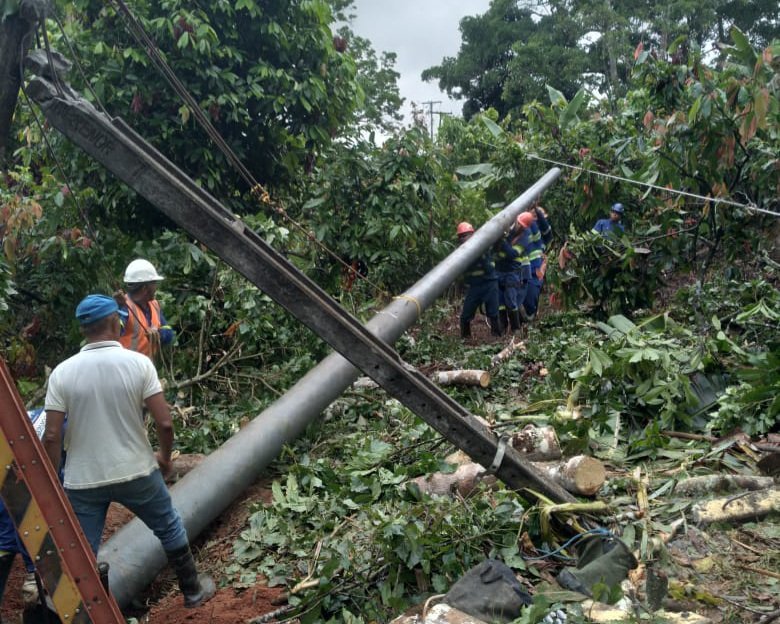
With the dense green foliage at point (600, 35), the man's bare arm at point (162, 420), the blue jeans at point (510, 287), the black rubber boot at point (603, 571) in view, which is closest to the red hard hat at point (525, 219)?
the blue jeans at point (510, 287)

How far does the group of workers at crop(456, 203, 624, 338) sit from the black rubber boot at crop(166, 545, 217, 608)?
17.4ft

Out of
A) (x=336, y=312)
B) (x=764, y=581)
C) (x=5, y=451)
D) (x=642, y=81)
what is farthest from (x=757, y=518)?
(x=642, y=81)

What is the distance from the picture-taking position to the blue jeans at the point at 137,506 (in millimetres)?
3217

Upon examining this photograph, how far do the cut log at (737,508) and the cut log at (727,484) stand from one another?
0.58 ft

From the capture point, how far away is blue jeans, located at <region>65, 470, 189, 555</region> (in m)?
3.22

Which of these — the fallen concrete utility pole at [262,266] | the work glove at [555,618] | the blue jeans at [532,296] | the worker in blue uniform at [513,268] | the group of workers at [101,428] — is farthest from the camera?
the blue jeans at [532,296]

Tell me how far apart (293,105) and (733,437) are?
230 inches

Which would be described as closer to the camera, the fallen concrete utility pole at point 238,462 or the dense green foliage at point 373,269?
the fallen concrete utility pole at point 238,462

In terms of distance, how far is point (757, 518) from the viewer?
349cm

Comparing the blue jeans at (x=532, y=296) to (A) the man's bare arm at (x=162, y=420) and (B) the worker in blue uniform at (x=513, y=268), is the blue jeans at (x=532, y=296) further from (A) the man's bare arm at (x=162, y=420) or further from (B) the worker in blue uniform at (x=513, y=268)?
(A) the man's bare arm at (x=162, y=420)

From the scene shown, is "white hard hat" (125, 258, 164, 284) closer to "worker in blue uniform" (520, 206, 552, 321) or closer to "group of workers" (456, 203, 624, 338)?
"group of workers" (456, 203, 624, 338)

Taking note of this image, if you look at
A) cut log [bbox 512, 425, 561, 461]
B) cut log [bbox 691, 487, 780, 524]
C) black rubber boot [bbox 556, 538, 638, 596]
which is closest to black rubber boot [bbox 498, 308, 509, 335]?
cut log [bbox 512, 425, 561, 461]

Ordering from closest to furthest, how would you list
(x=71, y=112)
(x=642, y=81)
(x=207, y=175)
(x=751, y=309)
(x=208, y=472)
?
(x=71, y=112)
(x=208, y=472)
(x=751, y=309)
(x=642, y=81)
(x=207, y=175)

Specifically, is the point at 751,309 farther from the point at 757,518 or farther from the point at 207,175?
the point at 207,175
